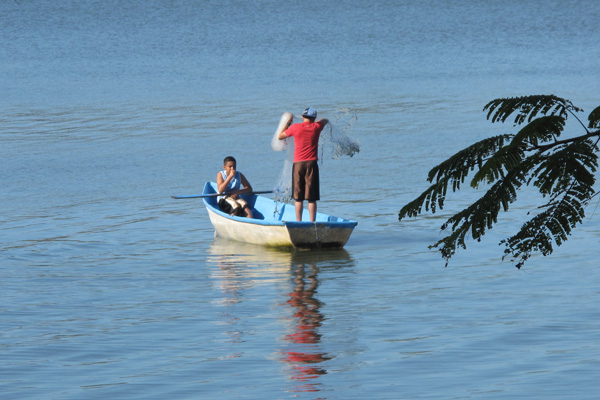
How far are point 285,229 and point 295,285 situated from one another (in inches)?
69.9

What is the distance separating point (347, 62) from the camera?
50.2 m

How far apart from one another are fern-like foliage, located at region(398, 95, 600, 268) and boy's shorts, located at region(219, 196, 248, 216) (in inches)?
438

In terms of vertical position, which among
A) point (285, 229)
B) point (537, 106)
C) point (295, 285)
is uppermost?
point (537, 106)

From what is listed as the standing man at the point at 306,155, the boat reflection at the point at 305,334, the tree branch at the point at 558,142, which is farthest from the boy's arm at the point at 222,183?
the tree branch at the point at 558,142

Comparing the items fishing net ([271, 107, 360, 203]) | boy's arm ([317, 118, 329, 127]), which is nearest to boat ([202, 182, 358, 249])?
fishing net ([271, 107, 360, 203])

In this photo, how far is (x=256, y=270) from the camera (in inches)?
563

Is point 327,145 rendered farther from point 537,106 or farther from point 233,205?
point 537,106

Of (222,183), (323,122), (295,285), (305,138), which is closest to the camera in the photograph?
(295,285)

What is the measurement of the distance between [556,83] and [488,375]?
31753 mm

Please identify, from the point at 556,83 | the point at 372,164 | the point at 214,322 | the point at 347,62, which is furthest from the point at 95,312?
the point at 347,62

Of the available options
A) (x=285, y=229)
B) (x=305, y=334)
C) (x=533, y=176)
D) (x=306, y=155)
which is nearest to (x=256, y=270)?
(x=285, y=229)

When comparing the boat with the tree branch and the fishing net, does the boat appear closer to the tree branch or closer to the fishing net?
the fishing net

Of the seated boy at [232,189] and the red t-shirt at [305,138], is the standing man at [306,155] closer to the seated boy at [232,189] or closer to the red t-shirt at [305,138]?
the red t-shirt at [305,138]

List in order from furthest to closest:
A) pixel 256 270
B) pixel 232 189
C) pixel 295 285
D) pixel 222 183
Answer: pixel 232 189, pixel 222 183, pixel 256 270, pixel 295 285
